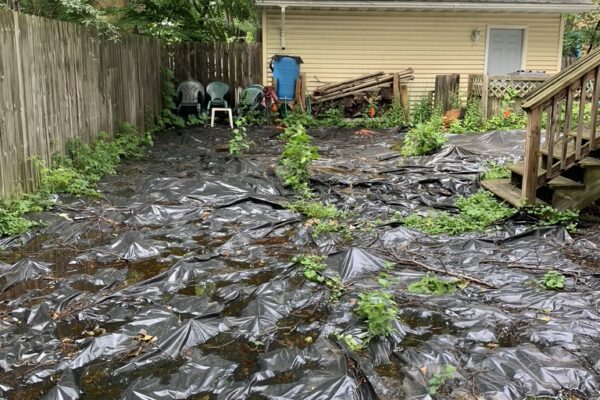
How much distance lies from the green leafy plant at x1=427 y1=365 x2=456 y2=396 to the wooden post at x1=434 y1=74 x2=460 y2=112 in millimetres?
10699

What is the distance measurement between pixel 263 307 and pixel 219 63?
34.4ft

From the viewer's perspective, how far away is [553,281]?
3.72 m

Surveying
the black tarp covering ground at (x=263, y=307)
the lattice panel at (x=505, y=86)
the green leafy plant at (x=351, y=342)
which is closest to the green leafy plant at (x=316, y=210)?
the black tarp covering ground at (x=263, y=307)

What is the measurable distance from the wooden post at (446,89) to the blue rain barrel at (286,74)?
3.21 meters

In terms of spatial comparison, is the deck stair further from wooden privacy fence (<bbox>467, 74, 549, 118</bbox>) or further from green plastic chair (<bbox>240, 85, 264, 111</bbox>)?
green plastic chair (<bbox>240, 85, 264, 111</bbox>)

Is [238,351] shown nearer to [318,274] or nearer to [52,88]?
[318,274]

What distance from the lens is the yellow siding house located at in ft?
43.5

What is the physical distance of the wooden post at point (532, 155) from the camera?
16.9ft

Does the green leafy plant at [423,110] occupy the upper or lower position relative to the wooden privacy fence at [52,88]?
lower

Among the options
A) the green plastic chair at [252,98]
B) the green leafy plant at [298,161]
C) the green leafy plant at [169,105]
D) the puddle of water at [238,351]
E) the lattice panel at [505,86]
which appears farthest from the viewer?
the green plastic chair at [252,98]

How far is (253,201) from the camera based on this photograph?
5.75 meters

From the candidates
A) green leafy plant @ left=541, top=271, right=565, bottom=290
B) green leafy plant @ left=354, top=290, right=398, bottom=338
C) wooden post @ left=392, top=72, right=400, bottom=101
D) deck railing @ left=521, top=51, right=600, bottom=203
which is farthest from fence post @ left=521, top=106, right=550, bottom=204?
wooden post @ left=392, top=72, right=400, bottom=101

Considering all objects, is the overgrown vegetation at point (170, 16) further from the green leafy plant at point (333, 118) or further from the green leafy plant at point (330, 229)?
the green leafy plant at point (330, 229)

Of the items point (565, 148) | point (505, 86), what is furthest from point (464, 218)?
point (505, 86)
